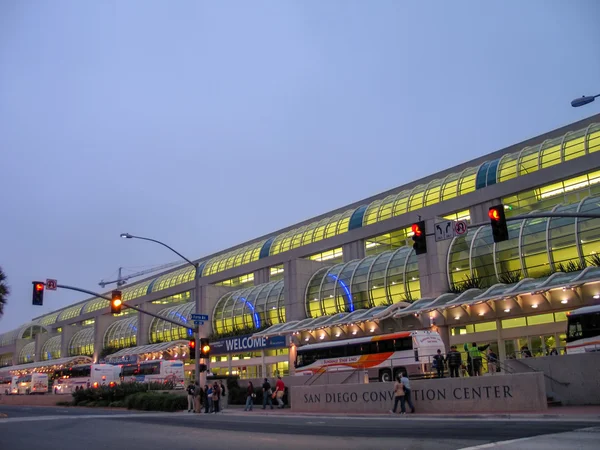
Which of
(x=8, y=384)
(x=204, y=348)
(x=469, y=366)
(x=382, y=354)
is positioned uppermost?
(x=204, y=348)

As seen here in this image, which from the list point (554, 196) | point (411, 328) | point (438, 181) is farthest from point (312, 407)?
point (438, 181)

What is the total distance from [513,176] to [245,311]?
1177 inches

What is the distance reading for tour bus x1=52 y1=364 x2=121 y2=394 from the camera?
5934cm

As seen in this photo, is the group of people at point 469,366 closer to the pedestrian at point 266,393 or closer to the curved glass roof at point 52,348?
the pedestrian at point 266,393

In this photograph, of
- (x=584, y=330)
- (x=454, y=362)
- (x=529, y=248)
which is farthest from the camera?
(x=529, y=248)

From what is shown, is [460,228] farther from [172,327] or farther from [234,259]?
[234,259]

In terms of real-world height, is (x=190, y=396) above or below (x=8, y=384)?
below

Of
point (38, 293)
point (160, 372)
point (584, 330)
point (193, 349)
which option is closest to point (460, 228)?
point (584, 330)

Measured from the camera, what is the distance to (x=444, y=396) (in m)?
25.9

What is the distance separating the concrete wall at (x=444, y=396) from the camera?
2297cm

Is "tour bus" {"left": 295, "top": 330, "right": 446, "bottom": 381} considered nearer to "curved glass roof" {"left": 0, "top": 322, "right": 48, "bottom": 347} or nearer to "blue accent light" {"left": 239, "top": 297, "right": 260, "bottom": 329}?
"blue accent light" {"left": 239, "top": 297, "right": 260, "bottom": 329}

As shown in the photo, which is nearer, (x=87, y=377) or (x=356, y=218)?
(x=87, y=377)

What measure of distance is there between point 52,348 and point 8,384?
23.2 m

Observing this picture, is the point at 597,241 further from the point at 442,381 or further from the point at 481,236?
the point at 442,381
